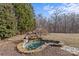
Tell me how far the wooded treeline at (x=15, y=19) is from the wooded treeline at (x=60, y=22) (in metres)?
0.11

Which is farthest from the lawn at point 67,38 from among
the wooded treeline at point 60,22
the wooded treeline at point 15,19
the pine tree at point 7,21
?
the pine tree at point 7,21

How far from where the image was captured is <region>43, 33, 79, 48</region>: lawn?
3033 mm

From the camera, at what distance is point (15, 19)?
3.09 meters

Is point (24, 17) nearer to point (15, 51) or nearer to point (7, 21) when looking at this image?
point (7, 21)

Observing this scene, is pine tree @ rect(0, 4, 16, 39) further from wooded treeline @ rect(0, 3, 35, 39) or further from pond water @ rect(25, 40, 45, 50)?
pond water @ rect(25, 40, 45, 50)

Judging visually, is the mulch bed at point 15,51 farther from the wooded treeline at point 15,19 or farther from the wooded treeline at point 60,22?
the wooded treeline at point 60,22

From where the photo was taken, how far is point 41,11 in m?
3.06

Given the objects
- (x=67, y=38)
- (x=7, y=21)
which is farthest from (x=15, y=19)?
(x=67, y=38)

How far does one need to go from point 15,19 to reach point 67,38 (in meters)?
0.68

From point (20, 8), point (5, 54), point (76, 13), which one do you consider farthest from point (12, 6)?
point (76, 13)

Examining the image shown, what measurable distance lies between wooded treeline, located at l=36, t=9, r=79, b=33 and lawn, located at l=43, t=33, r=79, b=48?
0.16ft

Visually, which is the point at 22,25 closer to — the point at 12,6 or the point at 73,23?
the point at 12,6

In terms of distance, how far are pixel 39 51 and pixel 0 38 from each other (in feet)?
1.66

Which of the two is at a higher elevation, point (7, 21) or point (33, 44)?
point (7, 21)
